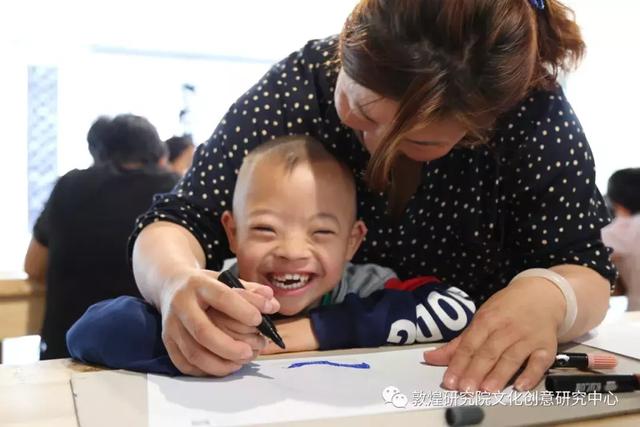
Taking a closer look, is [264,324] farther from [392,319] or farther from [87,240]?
[87,240]

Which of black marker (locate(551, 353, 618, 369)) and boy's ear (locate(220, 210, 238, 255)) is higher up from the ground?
boy's ear (locate(220, 210, 238, 255))

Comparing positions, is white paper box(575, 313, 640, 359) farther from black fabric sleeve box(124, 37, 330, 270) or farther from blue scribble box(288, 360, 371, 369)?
black fabric sleeve box(124, 37, 330, 270)

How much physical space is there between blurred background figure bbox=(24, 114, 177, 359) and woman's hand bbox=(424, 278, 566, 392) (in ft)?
3.89

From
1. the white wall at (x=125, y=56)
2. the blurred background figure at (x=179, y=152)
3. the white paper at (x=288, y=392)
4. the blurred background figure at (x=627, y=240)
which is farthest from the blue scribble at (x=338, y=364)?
the white wall at (x=125, y=56)

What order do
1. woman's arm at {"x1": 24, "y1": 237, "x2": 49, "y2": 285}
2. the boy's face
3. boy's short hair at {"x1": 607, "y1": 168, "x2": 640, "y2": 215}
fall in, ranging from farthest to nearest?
boy's short hair at {"x1": 607, "y1": 168, "x2": 640, "y2": 215} → woman's arm at {"x1": 24, "y1": 237, "x2": 49, "y2": 285} → the boy's face

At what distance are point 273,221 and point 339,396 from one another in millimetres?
326

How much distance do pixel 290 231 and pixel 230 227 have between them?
10 cm

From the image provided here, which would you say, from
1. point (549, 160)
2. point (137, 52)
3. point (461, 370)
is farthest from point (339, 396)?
point (137, 52)

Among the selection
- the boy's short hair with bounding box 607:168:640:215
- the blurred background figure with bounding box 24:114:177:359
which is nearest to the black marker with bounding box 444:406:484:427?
the blurred background figure with bounding box 24:114:177:359

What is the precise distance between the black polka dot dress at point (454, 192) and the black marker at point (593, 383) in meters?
0.28

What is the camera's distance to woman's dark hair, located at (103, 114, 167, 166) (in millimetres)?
1871

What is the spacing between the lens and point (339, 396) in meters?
0.59

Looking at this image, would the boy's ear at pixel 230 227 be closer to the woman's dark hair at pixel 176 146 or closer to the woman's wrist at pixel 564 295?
the woman's wrist at pixel 564 295

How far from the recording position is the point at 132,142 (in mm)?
1877
